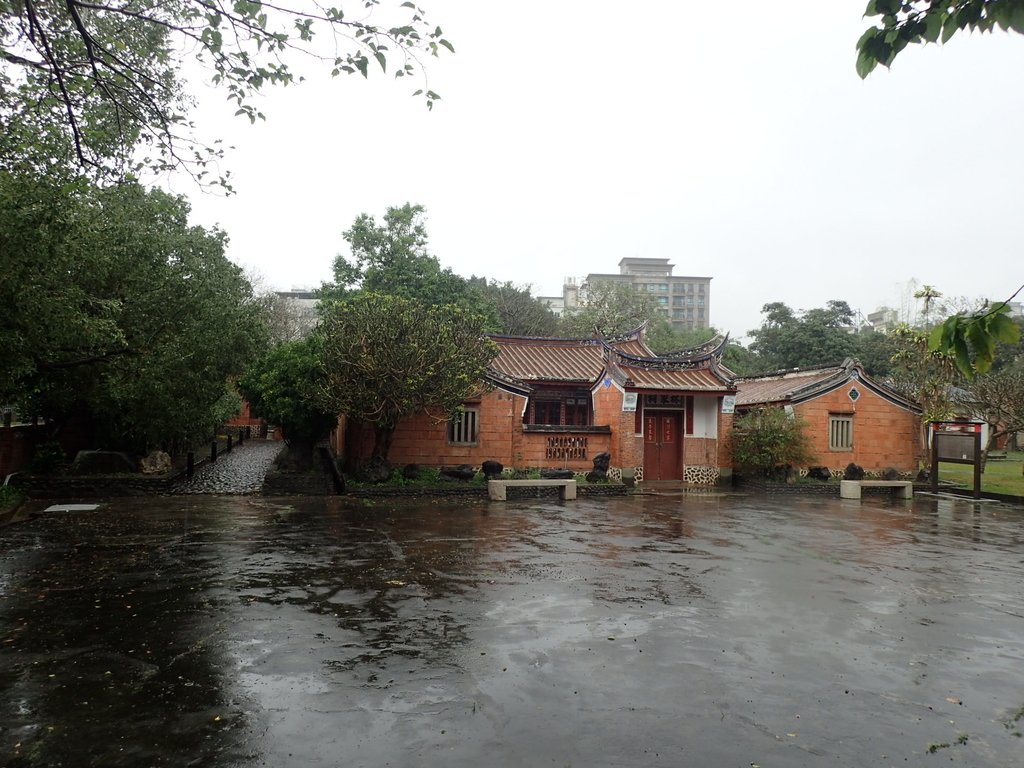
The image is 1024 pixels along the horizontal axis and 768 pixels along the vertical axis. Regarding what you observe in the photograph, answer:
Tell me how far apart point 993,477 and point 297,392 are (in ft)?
73.9

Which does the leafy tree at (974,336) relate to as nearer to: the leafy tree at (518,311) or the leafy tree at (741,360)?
the leafy tree at (518,311)

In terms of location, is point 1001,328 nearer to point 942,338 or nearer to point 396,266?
point 942,338

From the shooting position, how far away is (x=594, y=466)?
20625 millimetres

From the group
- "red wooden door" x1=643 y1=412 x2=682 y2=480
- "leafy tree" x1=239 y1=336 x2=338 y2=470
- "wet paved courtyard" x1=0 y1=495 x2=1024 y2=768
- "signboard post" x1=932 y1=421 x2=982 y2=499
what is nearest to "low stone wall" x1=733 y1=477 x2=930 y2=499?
"signboard post" x1=932 y1=421 x2=982 y2=499

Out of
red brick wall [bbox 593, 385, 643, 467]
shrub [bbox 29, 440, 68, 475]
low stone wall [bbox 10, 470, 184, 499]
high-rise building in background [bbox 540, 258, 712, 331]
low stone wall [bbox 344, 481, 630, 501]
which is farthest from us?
high-rise building in background [bbox 540, 258, 712, 331]

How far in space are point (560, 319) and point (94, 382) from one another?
116 feet

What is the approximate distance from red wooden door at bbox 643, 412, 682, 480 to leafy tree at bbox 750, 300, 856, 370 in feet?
69.7

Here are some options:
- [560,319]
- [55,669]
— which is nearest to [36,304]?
[55,669]

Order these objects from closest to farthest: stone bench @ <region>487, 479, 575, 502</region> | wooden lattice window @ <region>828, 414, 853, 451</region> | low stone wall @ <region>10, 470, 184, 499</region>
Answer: low stone wall @ <region>10, 470, 184, 499</region>
stone bench @ <region>487, 479, 575, 502</region>
wooden lattice window @ <region>828, 414, 853, 451</region>

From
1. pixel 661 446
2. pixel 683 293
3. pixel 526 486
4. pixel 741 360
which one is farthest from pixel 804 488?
pixel 683 293

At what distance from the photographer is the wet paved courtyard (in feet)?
13.9

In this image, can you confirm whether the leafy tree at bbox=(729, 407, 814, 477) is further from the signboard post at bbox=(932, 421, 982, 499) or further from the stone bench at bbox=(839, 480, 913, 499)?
the signboard post at bbox=(932, 421, 982, 499)

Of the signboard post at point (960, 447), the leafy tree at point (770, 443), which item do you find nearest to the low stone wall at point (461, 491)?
the leafy tree at point (770, 443)

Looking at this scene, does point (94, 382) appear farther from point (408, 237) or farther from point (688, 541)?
point (408, 237)
